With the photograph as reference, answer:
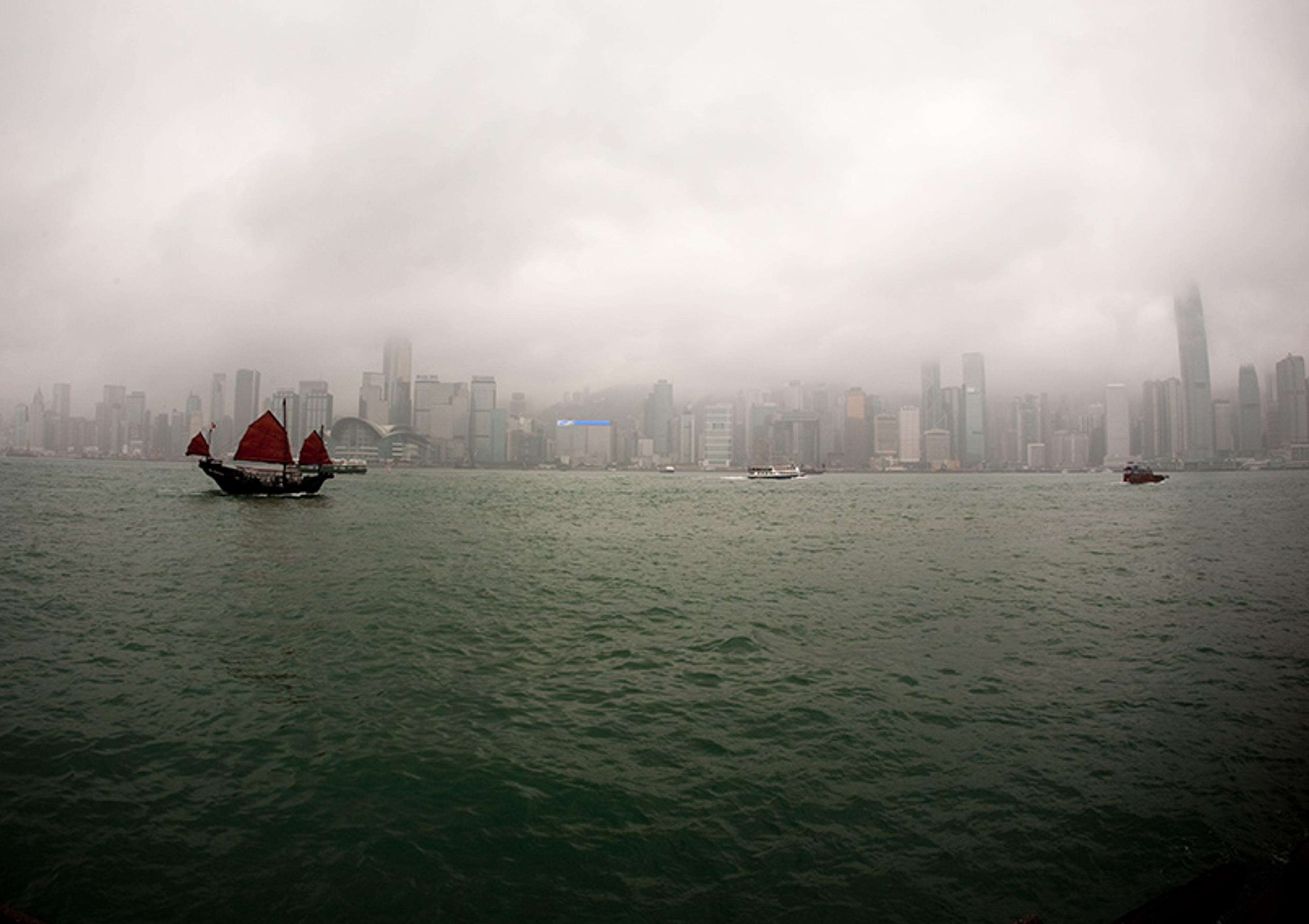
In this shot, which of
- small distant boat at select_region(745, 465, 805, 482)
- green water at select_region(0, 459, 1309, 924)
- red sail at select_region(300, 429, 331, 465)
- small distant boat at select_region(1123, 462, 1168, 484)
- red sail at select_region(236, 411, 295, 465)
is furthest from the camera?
small distant boat at select_region(745, 465, 805, 482)

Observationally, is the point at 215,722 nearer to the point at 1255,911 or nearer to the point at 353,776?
the point at 353,776

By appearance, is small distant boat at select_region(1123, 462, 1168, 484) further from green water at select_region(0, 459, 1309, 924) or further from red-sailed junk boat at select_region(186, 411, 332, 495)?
red-sailed junk boat at select_region(186, 411, 332, 495)

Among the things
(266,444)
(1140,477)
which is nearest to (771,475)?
(1140,477)

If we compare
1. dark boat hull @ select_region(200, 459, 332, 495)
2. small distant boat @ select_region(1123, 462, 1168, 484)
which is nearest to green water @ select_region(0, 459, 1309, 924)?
dark boat hull @ select_region(200, 459, 332, 495)

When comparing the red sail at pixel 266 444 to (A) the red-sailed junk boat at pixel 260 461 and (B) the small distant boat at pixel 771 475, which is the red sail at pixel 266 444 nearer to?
(A) the red-sailed junk boat at pixel 260 461

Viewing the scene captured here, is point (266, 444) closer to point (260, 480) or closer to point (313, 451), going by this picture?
point (260, 480)

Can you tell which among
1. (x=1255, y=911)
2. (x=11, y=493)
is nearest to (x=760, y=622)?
(x=1255, y=911)
